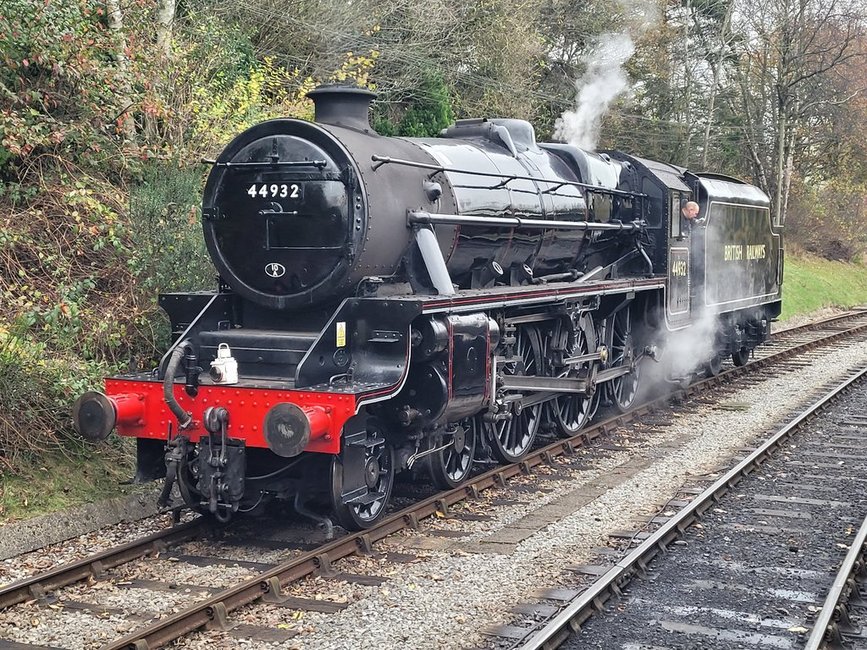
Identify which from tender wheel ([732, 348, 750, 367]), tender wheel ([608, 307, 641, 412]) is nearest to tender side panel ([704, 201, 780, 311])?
tender wheel ([732, 348, 750, 367])

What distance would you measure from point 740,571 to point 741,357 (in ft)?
34.2

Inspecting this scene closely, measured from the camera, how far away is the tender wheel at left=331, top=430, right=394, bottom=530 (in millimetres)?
6332

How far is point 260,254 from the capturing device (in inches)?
271

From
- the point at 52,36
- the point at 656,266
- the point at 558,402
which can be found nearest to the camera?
the point at 52,36

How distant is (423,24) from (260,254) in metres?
14.0

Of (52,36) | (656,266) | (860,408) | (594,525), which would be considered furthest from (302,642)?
(860,408)

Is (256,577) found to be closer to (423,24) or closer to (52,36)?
(52,36)

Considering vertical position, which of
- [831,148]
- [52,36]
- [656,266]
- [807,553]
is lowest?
[807,553]

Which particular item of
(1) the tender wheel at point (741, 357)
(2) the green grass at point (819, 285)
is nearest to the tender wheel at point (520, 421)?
(1) the tender wheel at point (741, 357)

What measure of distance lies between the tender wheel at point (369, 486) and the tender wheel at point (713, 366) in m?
8.87

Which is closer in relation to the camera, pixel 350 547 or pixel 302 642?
pixel 302 642

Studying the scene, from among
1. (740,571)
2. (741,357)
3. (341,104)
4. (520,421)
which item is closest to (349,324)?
(341,104)

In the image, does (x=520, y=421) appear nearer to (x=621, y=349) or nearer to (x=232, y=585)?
(x=621, y=349)

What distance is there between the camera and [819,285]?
30.9 m
